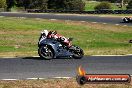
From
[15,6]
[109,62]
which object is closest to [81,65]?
[109,62]

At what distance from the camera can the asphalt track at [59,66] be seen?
47.4 ft

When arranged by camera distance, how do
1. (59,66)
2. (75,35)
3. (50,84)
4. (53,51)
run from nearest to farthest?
(50,84) < (59,66) < (53,51) < (75,35)

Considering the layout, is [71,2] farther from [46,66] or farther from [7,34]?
[46,66]

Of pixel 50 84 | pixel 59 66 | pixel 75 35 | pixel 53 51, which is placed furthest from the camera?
pixel 75 35

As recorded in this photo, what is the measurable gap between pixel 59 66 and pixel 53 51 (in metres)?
1.92

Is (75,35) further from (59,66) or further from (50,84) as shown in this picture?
(50,84)

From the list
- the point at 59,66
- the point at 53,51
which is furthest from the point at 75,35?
the point at 59,66

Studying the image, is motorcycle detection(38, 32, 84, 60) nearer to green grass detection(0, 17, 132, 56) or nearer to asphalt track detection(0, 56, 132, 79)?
asphalt track detection(0, 56, 132, 79)

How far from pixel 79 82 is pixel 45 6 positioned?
78.1 m

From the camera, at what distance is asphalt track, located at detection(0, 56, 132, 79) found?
1444cm

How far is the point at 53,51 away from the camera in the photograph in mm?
17750

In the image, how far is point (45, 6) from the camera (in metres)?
89.6

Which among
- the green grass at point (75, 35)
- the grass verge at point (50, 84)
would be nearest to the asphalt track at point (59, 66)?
the grass verge at point (50, 84)

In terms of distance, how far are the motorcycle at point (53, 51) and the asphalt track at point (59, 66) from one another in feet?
1.13
